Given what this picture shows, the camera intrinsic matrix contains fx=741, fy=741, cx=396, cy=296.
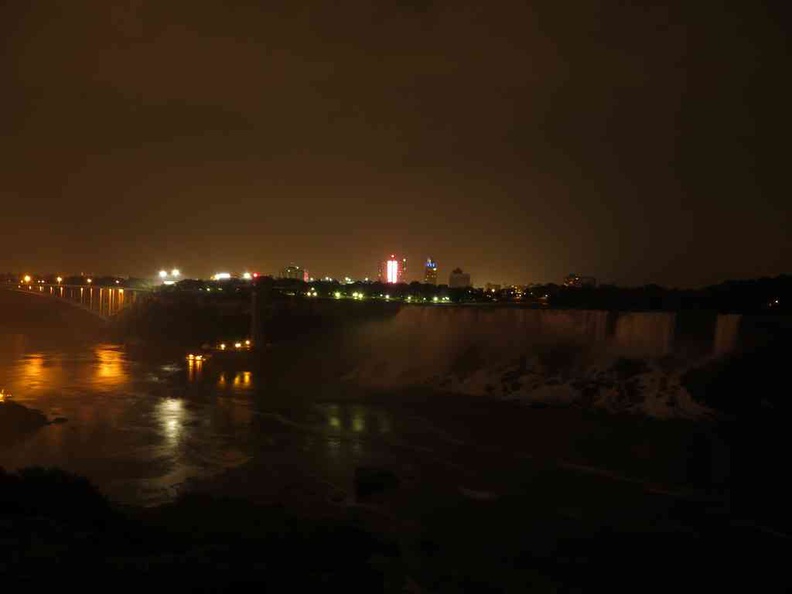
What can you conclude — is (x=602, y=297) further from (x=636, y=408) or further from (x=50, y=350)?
(x=50, y=350)

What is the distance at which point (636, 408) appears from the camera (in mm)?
29484

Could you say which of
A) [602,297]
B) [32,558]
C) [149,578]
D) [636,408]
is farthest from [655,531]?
[602,297]

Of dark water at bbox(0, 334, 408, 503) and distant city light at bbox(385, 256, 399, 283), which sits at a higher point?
distant city light at bbox(385, 256, 399, 283)

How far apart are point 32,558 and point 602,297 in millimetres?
43549

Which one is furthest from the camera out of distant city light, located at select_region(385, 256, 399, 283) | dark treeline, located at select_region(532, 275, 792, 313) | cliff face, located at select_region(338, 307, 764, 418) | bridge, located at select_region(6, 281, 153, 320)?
distant city light, located at select_region(385, 256, 399, 283)

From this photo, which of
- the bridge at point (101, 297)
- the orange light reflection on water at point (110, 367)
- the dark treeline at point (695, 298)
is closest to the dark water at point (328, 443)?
the orange light reflection on water at point (110, 367)

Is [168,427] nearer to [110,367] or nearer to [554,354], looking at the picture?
[554,354]

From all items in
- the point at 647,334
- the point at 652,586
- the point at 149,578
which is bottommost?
the point at 652,586

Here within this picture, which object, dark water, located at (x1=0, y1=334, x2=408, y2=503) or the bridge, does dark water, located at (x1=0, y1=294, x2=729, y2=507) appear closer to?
dark water, located at (x1=0, y1=334, x2=408, y2=503)

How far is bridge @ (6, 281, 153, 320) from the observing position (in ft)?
311

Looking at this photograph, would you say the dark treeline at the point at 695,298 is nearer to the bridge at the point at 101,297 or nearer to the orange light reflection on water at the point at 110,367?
the orange light reflection on water at the point at 110,367

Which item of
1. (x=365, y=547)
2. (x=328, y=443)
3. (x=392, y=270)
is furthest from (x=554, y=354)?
(x=392, y=270)

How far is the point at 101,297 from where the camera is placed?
333 feet

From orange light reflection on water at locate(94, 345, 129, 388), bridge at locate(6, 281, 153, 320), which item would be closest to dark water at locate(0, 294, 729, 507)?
orange light reflection on water at locate(94, 345, 129, 388)
